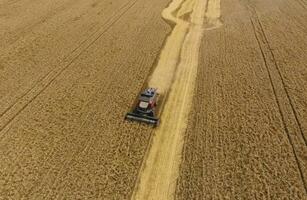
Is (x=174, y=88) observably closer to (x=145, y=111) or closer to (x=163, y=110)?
(x=163, y=110)

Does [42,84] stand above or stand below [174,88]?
below

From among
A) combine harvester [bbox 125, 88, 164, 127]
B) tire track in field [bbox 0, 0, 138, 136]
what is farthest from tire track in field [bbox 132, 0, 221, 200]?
Result: tire track in field [bbox 0, 0, 138, 136]

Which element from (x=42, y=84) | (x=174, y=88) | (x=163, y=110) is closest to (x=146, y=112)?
(x=163, y=110)

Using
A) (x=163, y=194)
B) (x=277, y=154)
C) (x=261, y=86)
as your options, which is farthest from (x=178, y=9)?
(x=163, y=194)

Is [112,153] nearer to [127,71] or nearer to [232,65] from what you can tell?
[127,71]

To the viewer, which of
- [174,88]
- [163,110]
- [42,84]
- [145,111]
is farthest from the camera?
[174,88]

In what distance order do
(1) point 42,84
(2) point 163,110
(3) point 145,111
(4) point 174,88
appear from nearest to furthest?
(3) point 145,111 → (2) point 163,110 → (1) point 42,84 → (4) point 174,88

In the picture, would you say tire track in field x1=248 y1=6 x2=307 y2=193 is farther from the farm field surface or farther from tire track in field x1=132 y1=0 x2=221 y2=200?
tire track in field x1=132 y1=0 x2=221 y2=200

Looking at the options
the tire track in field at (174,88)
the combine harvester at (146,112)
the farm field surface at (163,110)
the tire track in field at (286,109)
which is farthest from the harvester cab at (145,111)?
the tire track in field at (286,109)

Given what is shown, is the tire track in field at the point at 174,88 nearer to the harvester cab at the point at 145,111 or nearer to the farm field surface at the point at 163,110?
the farm field surface at the point at 163,110
